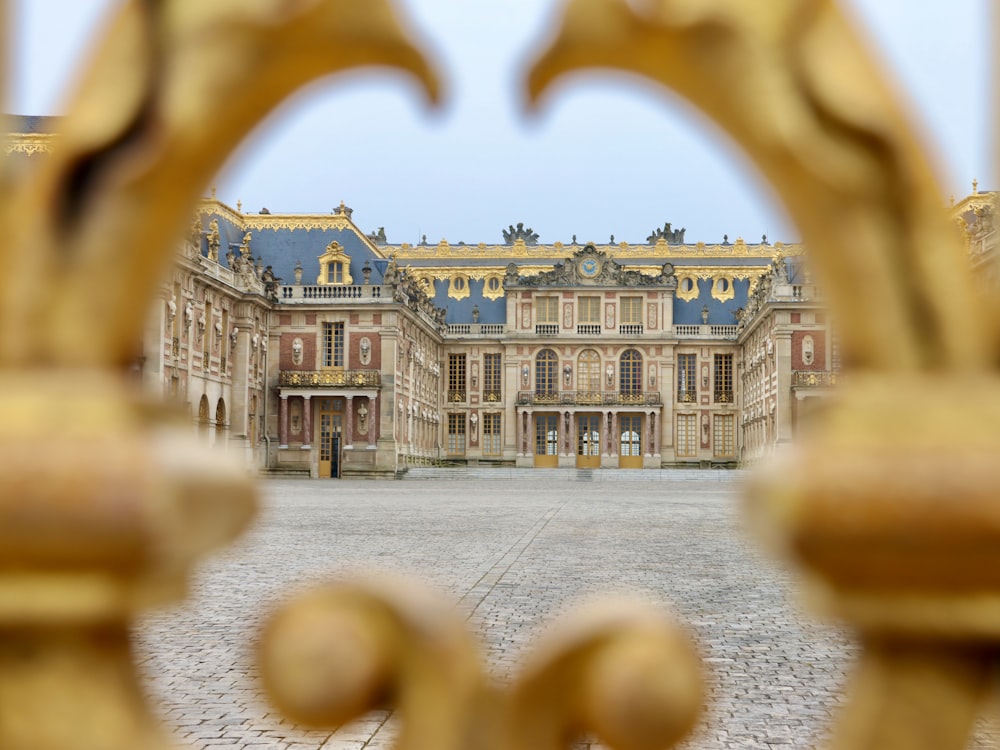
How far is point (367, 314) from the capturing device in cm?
Answer: 4553

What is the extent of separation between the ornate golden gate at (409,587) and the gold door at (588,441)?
57.3 metres

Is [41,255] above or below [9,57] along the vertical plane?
below

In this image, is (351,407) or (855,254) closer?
(855,254)

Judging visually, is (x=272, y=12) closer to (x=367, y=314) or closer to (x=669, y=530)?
(x=669, y=530)

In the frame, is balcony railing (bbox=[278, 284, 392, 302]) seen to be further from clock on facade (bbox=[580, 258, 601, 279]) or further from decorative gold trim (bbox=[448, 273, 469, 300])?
decorative gold trim (bbox=[448, 273, 469, 300])

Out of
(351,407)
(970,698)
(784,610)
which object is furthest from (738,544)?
(351,407)

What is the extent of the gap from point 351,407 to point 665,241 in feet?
91.7

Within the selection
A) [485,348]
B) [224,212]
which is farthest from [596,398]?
[224,212]

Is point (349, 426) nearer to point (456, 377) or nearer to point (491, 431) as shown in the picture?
point (456, 377)

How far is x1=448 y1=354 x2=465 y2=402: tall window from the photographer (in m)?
59.3

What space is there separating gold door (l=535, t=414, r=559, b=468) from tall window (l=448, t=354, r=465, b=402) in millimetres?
4808

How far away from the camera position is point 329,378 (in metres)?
45.2

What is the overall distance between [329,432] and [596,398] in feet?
60.0

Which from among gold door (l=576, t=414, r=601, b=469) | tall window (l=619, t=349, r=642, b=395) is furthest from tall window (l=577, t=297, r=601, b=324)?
gold door (l=576, t=414, r=601, b=469)
